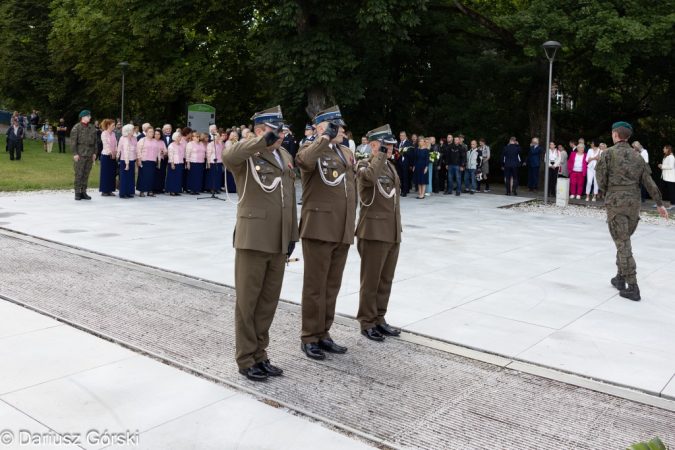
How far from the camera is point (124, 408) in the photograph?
434cm

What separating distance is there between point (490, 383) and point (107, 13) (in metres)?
36.9

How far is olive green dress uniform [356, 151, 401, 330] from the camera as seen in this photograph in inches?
239

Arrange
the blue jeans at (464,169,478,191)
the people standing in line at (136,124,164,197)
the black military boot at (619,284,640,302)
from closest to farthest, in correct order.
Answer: the black military boot at (619,284,640,302)
the people standing in line at (136,124,164,197)
the blue jeans at (464,169,478,191)

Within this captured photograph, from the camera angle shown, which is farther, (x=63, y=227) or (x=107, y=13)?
(x=107, y=13)

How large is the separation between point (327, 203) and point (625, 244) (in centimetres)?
459

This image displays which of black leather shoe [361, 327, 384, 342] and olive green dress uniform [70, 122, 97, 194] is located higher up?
olive green dress uniform [70, 122, 97, 194]

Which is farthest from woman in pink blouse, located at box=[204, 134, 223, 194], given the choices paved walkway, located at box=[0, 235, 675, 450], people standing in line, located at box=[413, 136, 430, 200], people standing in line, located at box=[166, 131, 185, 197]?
paved walkway, located at box=[0, 235, 675, 450]

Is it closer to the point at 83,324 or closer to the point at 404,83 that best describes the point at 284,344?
the point at 83,324

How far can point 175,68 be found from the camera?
3353cm

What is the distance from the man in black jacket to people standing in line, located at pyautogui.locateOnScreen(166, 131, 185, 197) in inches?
352

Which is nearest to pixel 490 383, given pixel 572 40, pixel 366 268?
pixel 366 268

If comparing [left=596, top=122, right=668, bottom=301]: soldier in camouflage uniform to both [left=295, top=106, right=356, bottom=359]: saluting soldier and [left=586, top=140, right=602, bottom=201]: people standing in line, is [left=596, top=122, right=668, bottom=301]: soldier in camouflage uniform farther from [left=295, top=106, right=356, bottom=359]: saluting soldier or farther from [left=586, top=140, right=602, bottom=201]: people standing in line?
[left=586, top=140, right=602, bottom=201]: people standing in line

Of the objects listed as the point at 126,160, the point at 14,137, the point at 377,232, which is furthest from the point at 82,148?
the point at 14,137

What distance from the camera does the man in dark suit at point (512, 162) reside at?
22.9 m
